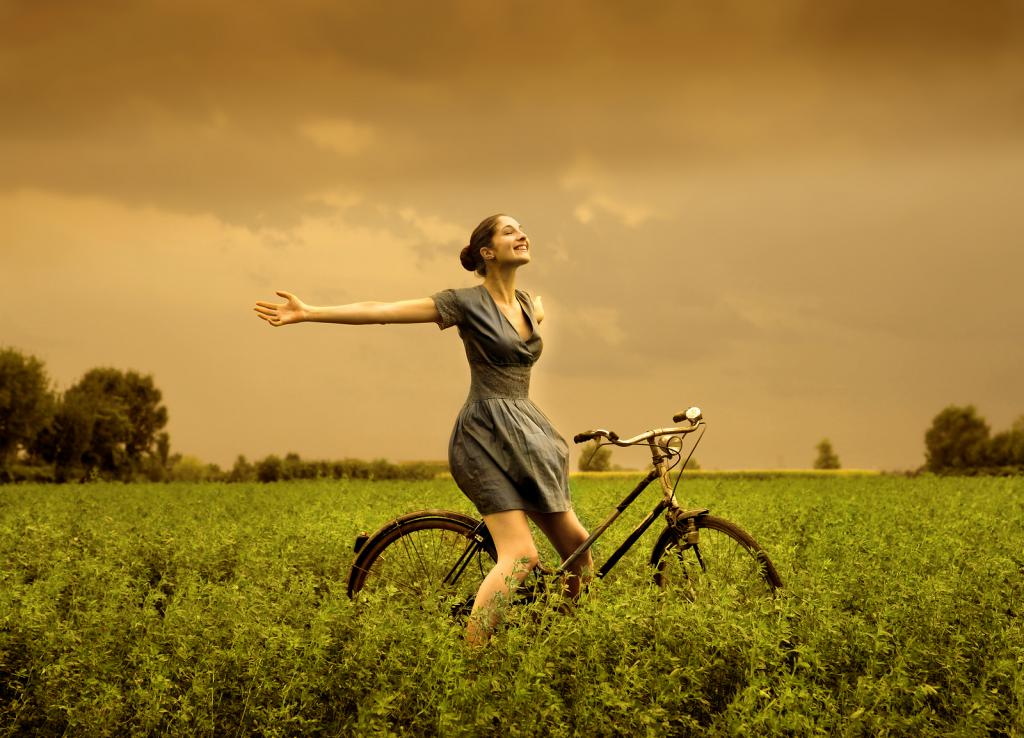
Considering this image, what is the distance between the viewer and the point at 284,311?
523cm

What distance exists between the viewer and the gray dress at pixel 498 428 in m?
5.34

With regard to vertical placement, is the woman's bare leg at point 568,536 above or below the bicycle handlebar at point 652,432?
below

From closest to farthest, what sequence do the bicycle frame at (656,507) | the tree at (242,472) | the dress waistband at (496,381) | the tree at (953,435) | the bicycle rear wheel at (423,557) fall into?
the dress waistband at (496,381), the bicycle frame at (656,507), the bicycle rear wheel at (423,557), the tree at (242,472), the tree at (953,435)

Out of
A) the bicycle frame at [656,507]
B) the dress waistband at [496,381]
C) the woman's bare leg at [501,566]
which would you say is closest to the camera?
the woman's bare leg at [501,566]

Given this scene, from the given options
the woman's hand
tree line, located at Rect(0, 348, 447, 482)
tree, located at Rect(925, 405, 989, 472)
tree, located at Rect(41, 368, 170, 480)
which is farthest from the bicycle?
tree, located at Rect(925, 405, 989, 472)

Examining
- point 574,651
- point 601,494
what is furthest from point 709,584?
point 601,494

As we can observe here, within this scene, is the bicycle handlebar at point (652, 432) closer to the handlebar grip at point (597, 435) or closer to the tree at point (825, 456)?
the handlebar grip at point (597, 435)

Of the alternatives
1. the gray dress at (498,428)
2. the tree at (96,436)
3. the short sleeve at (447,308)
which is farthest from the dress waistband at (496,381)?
the tree at (96,436)

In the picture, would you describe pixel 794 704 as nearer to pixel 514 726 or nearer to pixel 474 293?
pixel 514 726

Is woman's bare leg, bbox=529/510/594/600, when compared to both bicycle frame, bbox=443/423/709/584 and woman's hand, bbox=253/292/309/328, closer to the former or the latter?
bicycle frame, bbox=443/423/709/584

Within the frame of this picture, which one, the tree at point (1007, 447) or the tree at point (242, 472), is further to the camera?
→ the tree at point (1007, 447)

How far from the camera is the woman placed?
5.25 metres

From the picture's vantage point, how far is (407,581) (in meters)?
6.46

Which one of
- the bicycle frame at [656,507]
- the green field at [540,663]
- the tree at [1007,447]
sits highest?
the tree at [1007,447]
